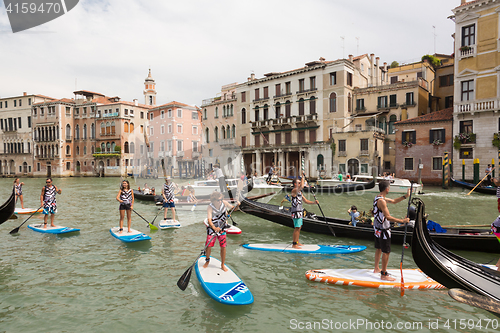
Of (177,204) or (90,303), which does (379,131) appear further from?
(90,303)

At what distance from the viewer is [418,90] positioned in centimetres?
2744

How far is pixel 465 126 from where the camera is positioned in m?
22.6

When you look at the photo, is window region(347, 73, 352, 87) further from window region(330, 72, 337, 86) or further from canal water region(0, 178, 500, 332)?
canal water region(0, 178, 500, 332)

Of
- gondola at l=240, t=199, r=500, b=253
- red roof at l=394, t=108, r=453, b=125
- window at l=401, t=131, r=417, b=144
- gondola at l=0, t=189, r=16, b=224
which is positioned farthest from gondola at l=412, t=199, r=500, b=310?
window at l=401, t=131, r=417, b=144

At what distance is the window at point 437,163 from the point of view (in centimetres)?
2416

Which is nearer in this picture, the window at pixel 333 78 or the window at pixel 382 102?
the window at pixel 382 102

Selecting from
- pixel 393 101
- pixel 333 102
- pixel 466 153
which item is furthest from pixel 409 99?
pixel 466 153

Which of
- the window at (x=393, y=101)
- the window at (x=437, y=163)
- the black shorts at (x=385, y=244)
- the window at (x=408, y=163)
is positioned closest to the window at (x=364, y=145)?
the window at (x=408, y=163)

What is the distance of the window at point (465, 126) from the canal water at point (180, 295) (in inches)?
772

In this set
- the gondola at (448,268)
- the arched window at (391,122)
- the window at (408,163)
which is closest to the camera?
the gondola at (448,268)

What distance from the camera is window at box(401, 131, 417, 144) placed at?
25156 millimetres

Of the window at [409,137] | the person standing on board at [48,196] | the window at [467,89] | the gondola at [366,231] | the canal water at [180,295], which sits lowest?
the canal water at [180,295]

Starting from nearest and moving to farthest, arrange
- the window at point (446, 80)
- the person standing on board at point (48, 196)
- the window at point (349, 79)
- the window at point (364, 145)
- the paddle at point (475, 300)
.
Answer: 1. the paddle at point (475, 300)
2. the person standing on board at point (48, 196)
3. the window at point (364, 145)
4. the window at point (446, 80)
5. the window at point (349, 79)

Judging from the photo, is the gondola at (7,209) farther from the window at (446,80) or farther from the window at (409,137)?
the window at (446,80)
